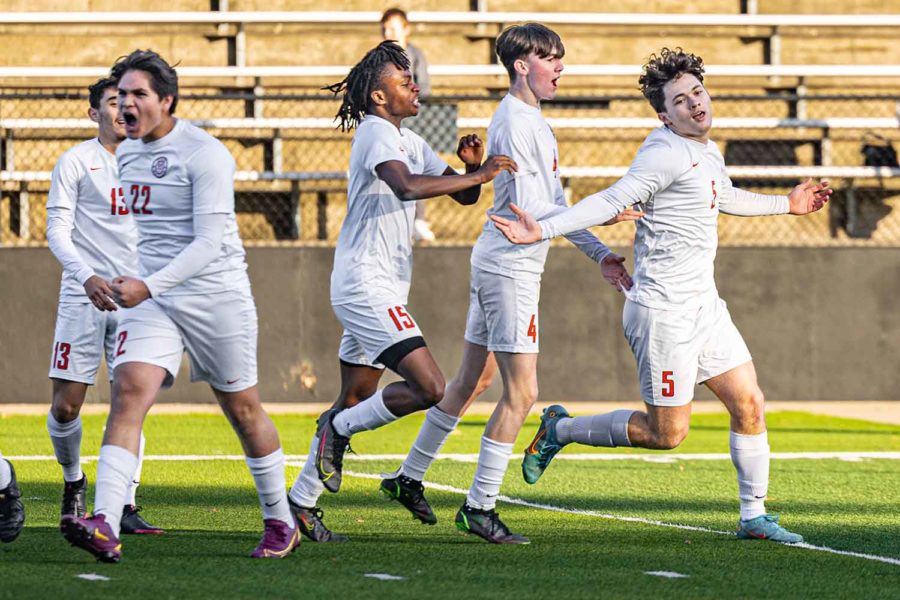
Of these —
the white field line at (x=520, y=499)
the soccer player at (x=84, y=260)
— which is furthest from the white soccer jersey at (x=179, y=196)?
the white field line at (x=520, y=499)

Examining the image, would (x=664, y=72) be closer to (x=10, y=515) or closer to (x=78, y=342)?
(x=78, y=342)

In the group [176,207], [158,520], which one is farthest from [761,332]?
[176,207]

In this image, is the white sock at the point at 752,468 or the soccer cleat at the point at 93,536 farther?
the white sock at the point at 752,468

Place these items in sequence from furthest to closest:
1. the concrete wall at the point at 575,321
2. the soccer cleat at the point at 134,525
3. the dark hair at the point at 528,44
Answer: the concrete wall at the point at 575,321, the soccer cleat at the point at 134,525, the dark hair at the point at 528,44

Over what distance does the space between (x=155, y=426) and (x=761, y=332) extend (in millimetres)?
5963

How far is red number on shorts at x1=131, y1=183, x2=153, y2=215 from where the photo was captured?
604 cm

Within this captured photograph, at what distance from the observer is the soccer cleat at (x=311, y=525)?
6.84m

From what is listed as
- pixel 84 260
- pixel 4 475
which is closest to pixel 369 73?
pixel 84 260

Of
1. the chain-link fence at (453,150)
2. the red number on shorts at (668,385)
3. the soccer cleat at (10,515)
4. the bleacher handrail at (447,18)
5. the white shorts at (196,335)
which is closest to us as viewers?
the white shorts at (196,335)

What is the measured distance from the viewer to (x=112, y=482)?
5801mm

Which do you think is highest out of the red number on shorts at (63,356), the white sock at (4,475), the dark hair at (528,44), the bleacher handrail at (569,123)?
the bleacher handrail at (569,123)

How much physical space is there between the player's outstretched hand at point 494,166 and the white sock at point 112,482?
185 cm

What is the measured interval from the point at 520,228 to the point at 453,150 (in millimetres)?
9429

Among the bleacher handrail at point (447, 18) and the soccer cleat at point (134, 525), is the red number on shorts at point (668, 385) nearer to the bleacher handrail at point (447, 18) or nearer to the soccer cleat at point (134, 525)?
the soccer cleat at point (134, 525)
